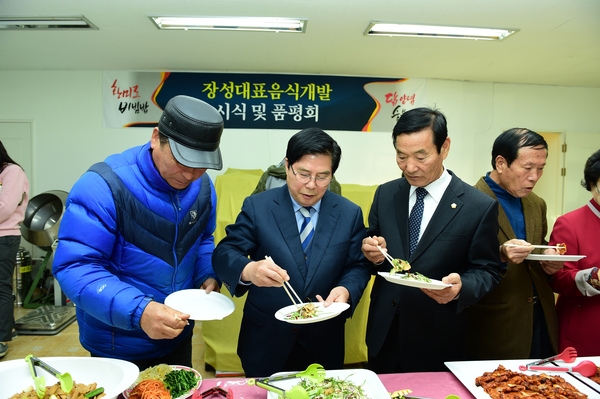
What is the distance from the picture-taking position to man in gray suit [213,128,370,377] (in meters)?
1.82

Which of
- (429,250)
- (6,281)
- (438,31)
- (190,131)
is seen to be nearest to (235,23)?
(438,31)

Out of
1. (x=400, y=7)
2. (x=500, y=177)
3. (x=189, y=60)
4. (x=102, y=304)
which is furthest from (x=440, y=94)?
(x=102, y=304)

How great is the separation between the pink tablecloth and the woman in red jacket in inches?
41.2

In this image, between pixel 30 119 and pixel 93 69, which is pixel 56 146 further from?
pixel 93 69

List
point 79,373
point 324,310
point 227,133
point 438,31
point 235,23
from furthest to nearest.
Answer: point 227,133
point 438,31
point 235,23
point 324,310
point 79,373

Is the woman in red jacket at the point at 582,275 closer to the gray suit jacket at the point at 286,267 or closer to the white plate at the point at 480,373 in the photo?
the white plate at the point at 480,373

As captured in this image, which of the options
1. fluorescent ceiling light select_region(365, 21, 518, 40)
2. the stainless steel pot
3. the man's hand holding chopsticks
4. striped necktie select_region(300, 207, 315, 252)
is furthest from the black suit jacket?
the stainless steel pot

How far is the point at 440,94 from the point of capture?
6.08 metres

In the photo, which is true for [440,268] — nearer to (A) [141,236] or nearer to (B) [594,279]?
(B) [594,279]

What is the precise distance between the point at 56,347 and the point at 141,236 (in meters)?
3.64

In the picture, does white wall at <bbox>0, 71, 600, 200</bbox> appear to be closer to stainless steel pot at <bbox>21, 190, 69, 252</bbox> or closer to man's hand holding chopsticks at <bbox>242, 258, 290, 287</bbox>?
stainless steel pot at <bbox>21, 190, 69, 252</bbox>

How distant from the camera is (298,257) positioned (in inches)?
73.5

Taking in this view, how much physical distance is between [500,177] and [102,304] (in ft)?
6.90

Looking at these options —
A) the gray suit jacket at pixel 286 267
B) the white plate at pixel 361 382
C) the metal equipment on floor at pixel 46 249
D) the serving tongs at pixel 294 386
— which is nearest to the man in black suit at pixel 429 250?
the gray suit jacket at pixel 286 267
